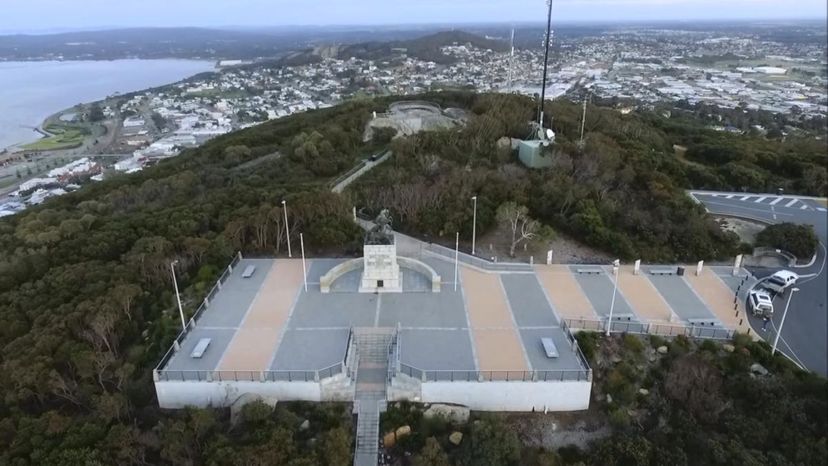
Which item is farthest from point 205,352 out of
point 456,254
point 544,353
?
point 544,353

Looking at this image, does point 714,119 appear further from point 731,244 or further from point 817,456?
point 817,456

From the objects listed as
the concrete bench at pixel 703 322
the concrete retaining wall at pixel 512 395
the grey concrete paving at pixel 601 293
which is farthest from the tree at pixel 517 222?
the concrete retaining wall at pixel 512 395

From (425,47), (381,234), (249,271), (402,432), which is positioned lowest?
(402,432)

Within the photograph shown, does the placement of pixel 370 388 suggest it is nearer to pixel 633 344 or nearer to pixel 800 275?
pixel 633 344

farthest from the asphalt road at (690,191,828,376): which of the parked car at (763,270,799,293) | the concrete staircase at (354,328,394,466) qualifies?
the concrete staircase at (354,328,394,466)

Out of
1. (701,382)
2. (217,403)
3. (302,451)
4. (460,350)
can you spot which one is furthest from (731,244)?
(217,403)

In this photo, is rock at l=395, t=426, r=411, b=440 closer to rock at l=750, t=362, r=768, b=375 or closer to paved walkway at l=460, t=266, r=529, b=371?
paved walkway at l=460, t=266, r=529, b=371
